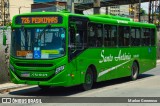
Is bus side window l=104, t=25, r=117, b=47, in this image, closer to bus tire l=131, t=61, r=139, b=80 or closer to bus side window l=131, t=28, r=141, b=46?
bus side window l=131, t=28, r=141, b=46

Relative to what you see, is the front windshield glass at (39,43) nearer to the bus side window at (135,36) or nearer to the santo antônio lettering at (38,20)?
the santo antônio lettering at (38,20)

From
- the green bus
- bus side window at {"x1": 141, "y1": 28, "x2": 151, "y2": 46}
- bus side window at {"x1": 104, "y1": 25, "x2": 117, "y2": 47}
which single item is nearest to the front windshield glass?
the green bus

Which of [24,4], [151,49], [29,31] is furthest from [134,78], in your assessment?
[24,4]

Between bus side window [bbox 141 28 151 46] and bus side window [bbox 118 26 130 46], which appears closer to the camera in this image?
bus side window [bbox 118 26 130 46]

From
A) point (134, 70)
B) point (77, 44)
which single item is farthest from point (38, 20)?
point (134, 70)

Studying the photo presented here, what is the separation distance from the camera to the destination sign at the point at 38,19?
1256cm

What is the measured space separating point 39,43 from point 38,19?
798 millimetres

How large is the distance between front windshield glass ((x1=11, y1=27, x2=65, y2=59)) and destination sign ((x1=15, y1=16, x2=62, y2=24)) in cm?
23

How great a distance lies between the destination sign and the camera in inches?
495

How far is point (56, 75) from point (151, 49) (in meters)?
9.42

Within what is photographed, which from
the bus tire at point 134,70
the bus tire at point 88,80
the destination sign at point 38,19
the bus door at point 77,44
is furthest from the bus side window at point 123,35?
the destination sign at point 38,19

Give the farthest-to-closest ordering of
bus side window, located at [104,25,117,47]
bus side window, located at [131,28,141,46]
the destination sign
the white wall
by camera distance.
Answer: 1. the white wall
2. bus side window, located at [131,28,141,46]
3. bus side window, located at [104,25,117,47]
4. the destination sign

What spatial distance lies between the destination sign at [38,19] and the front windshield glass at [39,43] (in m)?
0.23

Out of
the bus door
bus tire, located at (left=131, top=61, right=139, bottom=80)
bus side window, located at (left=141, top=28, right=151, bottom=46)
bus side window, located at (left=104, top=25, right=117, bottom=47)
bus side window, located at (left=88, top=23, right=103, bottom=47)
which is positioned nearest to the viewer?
the bus door
